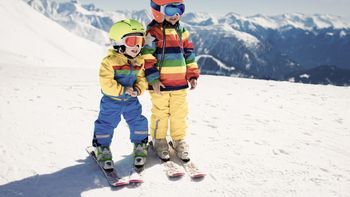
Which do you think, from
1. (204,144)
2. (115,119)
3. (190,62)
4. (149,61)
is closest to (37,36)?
(204,144)

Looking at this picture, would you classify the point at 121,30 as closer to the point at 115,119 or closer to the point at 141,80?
the point at 141,80

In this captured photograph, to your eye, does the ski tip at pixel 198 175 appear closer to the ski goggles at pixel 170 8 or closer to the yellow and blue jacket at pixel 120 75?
the yellow and blue jacket at pixel 120 75

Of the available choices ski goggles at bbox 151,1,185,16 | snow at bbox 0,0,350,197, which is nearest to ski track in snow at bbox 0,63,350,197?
snow at bbox 0,0,350,197

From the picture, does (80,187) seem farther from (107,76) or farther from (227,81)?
(227,81)

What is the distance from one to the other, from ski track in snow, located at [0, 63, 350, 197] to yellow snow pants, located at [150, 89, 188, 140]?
1.40ft

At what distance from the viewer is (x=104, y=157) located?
479 centimetres

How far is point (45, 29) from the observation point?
2702 inches

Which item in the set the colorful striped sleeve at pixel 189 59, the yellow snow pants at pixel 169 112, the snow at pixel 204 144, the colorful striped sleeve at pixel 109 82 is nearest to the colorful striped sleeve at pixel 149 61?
the yellow snow pants at pixel 169 112

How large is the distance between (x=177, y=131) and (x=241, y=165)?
112 centimetres

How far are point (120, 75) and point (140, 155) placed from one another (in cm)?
120

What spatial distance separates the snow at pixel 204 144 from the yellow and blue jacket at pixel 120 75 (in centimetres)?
115

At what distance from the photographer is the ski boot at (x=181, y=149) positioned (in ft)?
16.9

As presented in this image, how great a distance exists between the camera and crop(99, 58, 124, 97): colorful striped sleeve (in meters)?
4.45

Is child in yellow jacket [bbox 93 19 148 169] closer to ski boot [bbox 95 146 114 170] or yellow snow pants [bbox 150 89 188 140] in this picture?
ski boot [bbox 95 146 114 170]
